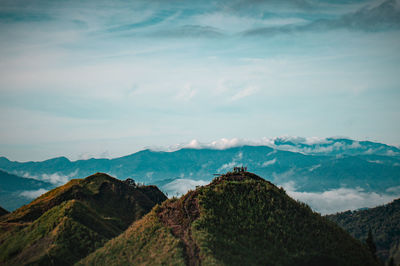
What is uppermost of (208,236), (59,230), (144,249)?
(208,236)

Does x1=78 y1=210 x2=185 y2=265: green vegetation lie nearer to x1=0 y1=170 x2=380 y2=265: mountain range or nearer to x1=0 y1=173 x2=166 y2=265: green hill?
x1=0 y1=170 x2=380 y2=265: mountain range

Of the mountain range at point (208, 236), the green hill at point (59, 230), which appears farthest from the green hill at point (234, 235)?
the green hill at point (59, 230)

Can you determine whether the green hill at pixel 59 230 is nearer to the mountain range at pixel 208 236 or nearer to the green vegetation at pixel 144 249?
the mountain range at pixel 208 236

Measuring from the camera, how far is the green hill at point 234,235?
138 feet

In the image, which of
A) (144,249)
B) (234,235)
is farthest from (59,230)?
(234,235)

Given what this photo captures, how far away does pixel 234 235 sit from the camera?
1748 inches

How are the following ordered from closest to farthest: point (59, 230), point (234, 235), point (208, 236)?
1. point (208, 236)
2. point (234, 235)
3. point (59, 230)

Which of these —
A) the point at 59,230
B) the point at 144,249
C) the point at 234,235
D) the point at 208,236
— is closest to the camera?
the point at 208,236

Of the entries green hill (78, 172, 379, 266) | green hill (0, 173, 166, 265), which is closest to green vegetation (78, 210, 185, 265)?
green hill (78, 172, 379, 266)

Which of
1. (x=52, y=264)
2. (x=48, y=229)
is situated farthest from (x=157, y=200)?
(x=52, y=264)

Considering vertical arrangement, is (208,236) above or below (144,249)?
above

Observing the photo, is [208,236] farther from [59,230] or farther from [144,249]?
[59,230]

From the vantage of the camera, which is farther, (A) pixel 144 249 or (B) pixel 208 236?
(A) pixel 144 249

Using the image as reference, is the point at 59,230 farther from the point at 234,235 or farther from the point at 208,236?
the point at 234,235
